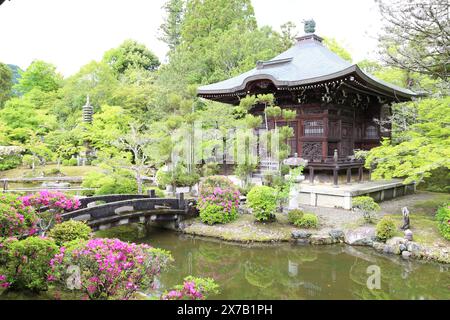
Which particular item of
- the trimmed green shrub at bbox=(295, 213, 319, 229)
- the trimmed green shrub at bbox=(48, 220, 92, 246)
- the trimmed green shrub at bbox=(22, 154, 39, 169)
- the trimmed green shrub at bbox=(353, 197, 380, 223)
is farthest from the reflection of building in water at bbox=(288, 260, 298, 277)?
the trimmed green shrub at bbox=(22, 154, 39, 169)

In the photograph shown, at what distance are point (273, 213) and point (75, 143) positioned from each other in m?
19.9

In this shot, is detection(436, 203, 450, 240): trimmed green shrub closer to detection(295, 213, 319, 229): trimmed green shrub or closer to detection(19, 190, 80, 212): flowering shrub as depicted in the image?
detection(295, 213, 319, 229): trimmed green shrub

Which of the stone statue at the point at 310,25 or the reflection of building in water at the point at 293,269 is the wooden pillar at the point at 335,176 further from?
the stone statue at the point at 310,25

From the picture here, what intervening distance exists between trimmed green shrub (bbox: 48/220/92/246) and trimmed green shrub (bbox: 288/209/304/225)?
20.6ft

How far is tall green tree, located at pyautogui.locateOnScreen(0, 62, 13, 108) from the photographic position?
34.3 m

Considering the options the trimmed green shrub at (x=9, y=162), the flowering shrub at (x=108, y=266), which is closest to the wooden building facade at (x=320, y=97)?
the flowering shrub at (x=108, y=266)

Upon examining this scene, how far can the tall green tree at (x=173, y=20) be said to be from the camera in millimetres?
41062

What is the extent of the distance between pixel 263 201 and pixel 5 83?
1350 inches

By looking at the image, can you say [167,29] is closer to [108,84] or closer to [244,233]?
[108,84]

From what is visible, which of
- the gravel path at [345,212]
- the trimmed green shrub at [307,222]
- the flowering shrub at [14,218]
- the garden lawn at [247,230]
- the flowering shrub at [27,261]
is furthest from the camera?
the gravel path at [345,212]

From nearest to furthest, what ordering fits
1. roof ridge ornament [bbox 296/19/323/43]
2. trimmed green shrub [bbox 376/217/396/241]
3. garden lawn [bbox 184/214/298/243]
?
trimmed green shrub [bbox 376/217/396/241]
garden lawn [bbox 184/214/298/243]
roof ridge ornament [bbox 296/19/323/43]

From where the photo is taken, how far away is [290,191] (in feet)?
39.6

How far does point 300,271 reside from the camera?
8.47 metres

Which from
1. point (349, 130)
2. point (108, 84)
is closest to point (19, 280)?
point (349, 130)
